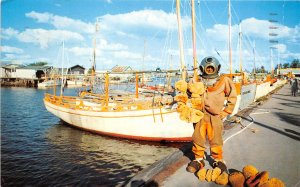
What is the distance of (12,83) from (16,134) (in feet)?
236

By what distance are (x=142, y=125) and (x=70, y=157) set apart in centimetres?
435

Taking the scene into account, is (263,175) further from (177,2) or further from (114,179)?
(177,2)

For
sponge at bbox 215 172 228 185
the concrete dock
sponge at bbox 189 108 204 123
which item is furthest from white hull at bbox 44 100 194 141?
sponge at bbox 215 172 228 185

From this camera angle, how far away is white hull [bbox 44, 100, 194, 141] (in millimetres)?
12703

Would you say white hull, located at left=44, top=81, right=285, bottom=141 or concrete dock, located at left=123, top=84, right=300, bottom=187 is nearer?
concrete dock, located at left=123, top=84, right=300, bottom=187

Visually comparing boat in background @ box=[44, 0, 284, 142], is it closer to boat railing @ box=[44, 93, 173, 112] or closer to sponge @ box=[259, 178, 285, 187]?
boat railing @ box=[44, 93, 173, 112]

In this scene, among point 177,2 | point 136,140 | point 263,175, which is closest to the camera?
point 263,175

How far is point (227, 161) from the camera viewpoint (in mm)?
4961

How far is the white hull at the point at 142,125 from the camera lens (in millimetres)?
12703

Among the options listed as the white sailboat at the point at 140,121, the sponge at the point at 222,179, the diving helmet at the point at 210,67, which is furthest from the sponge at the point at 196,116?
the white sailboat at the point at 140,121

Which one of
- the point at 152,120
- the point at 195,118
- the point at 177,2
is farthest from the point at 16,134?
the point at 195,118

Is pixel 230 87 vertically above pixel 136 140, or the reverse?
pixel 230 87

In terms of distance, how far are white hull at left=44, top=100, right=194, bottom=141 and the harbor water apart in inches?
20.2

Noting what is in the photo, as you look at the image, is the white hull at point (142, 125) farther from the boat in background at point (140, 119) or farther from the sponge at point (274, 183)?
the sponge at point (274, 183)
